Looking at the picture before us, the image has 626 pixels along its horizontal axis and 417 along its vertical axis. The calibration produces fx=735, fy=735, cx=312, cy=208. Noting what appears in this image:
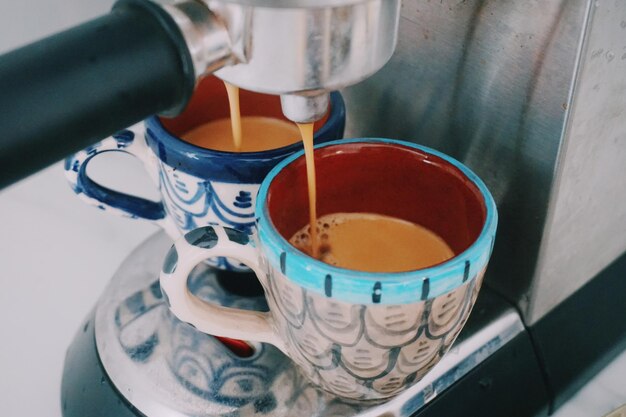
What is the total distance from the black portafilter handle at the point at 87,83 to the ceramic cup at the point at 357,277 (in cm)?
8

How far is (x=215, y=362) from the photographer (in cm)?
31

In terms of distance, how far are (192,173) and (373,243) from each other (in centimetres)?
8

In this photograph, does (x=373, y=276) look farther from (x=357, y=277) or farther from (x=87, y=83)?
(x=87, y=83)

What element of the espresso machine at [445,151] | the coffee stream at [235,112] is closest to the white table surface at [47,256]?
the espresso machine at [445,151]

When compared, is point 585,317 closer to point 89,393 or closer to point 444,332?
point 444,332

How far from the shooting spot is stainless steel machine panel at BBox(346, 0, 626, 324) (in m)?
0.27

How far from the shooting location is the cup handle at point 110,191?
0.32 m

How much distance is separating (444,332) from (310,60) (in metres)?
0.11

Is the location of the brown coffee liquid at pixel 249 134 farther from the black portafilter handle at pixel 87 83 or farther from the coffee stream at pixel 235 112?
the black portafilter handle at pixel 87 83

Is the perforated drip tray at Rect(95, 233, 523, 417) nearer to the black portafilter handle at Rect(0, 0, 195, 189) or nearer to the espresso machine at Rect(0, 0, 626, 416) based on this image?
the espresso machine at Rect(0, 0, 626, 416)

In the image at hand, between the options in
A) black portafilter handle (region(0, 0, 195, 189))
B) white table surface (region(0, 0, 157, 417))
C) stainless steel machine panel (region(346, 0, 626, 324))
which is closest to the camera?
black portafilter handle (region(0, 0, 195, 189))

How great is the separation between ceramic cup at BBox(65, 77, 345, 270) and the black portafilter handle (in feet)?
0.31

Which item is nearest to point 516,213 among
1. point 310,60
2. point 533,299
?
point 533,299

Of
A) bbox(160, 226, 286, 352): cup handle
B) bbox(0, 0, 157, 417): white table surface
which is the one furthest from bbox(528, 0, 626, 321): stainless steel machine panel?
bbox(0, 0, 157, 417): white table surface
